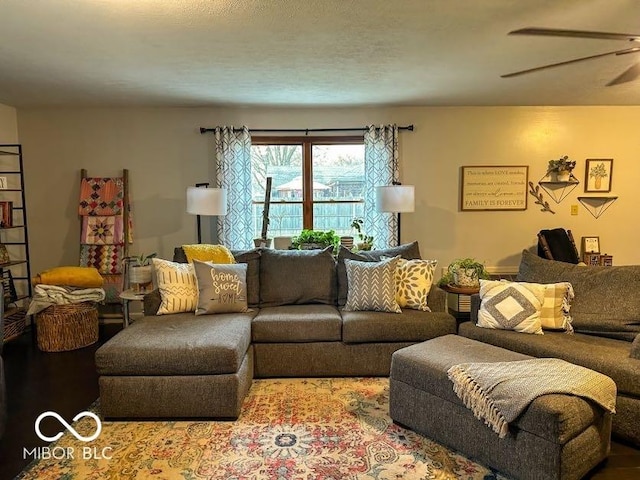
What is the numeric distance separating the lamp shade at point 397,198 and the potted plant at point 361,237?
0.49 m

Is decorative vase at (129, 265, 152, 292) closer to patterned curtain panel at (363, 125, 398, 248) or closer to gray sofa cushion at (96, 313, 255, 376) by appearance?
gray sofa cushion at (96, 313, 255, 376)

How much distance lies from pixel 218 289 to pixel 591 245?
4149 mm

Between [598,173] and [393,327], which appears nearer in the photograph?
[393,327]

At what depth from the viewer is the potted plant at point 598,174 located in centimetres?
487

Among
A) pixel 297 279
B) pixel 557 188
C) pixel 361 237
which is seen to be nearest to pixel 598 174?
pixel 557 188

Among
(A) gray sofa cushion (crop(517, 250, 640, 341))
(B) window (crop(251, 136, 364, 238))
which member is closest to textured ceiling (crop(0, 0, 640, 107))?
(B) window (crop(251, 136, 364, 238))

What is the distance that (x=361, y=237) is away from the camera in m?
4.78

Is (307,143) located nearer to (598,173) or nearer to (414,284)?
(414,284)

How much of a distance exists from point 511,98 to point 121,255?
4.41 meters

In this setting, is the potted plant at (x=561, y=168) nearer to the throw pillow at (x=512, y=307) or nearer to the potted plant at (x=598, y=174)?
the potted plant at (x=598, y=174)

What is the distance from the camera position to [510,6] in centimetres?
225

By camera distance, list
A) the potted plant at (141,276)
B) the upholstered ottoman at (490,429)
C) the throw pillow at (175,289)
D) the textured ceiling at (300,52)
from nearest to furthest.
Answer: the upholstered ottoman at (490,429)
the textured ceiling at (300,52)
the throw pillow at (175,289)
the potted plant at (141,276)

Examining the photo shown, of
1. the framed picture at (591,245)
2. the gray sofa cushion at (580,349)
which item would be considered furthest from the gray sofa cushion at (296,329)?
the framed picture at (591,245)

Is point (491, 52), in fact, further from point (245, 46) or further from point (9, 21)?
point (9, 21)
